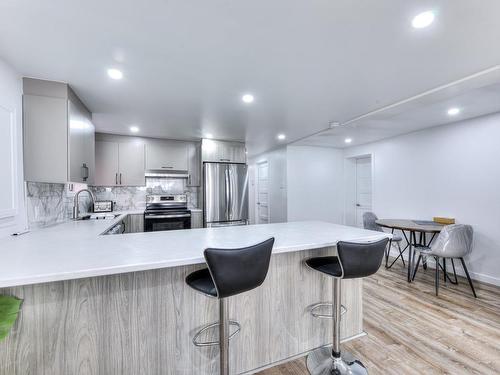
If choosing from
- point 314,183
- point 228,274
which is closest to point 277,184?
point 314,183

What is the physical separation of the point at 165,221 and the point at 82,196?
4.62 feet

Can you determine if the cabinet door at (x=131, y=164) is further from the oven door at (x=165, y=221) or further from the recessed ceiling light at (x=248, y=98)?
the recessed ceiling light at (x=248, y=98)

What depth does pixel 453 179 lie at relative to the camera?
3.53 m

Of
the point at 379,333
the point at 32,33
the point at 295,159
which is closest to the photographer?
the point at 32,33

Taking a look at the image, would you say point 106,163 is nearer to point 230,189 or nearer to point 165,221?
point 165,221

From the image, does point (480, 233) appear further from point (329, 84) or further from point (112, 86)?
point (112, 86)

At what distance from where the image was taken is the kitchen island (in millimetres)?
1210

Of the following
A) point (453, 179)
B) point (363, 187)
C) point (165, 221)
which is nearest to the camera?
point (453, 179)

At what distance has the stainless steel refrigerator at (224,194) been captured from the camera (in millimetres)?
4309

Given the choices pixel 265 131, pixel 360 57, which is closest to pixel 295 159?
pixel 265 131

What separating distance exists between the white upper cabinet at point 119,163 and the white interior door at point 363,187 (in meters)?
4.77

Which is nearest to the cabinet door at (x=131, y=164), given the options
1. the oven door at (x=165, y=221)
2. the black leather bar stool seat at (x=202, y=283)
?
the oven door at (x=165, y=221)

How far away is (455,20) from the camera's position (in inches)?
54.1

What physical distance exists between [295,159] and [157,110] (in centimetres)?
329
